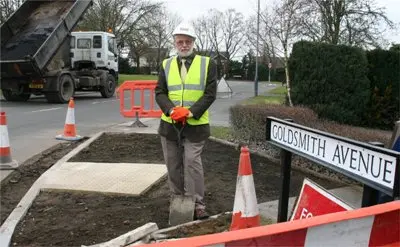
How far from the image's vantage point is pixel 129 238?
3.72m

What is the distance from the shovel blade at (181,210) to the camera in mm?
4383

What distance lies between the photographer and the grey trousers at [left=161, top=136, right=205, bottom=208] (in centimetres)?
448

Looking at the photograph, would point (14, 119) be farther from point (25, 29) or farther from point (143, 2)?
point (143, 2)

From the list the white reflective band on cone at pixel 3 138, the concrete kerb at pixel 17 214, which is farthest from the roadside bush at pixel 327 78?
the concrete kerb at pixel 17 214

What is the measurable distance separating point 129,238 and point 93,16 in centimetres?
4302

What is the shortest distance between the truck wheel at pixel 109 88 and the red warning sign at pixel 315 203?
1977 centimetres

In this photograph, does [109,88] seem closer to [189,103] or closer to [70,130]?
[70,130]

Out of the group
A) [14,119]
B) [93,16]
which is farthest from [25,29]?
[93,16]

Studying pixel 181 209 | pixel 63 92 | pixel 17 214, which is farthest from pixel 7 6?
pixel 181 209

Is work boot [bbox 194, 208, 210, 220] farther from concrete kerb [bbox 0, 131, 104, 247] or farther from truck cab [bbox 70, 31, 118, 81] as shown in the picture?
truck cab [bbox 70, 31, 118, 81]

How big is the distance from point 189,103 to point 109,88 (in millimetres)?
18959

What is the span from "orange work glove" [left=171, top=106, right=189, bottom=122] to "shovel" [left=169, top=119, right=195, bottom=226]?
0.18m

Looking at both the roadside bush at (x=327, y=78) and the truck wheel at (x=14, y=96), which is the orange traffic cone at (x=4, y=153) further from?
the truck wheel at (x=14, y=96)

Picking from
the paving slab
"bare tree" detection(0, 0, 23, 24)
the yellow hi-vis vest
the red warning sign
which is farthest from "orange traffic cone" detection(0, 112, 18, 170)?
"bare tree" detection(0, 0, 23, 24)
